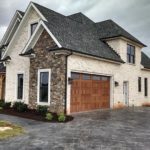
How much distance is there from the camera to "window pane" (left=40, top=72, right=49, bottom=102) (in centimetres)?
1784

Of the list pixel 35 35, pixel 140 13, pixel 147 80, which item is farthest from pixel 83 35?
pixel 147 80

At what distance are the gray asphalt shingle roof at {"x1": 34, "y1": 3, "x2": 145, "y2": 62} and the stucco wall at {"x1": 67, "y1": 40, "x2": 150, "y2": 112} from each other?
2.07 feet

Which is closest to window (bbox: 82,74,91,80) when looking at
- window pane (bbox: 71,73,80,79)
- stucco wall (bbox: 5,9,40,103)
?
window pane (bbox: 71,73,80,79)

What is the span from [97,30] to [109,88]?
7.30 m

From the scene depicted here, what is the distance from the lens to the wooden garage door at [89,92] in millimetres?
17828

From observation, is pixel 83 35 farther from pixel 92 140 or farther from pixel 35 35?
pixel 92 140

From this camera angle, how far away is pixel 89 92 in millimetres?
19156

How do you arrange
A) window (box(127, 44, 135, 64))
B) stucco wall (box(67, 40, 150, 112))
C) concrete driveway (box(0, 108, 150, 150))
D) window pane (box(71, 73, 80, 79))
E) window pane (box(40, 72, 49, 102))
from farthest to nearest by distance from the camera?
window (box(127, 44, 135, 64)) < stucco wall (box(67, 40, 150, 112)) < window pane (box(40, 72, 49, 102)) < window pane (box(71, 73, 80, 79)) < concrete driveway (box(0, 108, 150, 150))

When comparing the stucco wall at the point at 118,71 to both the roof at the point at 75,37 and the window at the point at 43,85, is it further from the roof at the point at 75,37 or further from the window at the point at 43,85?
the window at the point at 43,85

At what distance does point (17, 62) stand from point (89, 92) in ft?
23.6

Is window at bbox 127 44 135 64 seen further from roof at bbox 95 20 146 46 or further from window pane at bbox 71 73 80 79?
window pane at bbox 71 73 80 79

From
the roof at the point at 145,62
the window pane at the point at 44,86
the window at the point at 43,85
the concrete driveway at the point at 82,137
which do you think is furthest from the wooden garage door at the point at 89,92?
the roof at the point at 145,62

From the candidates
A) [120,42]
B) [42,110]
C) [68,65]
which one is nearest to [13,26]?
[120,42]

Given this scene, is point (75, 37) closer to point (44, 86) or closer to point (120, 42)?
point (44, 86)
